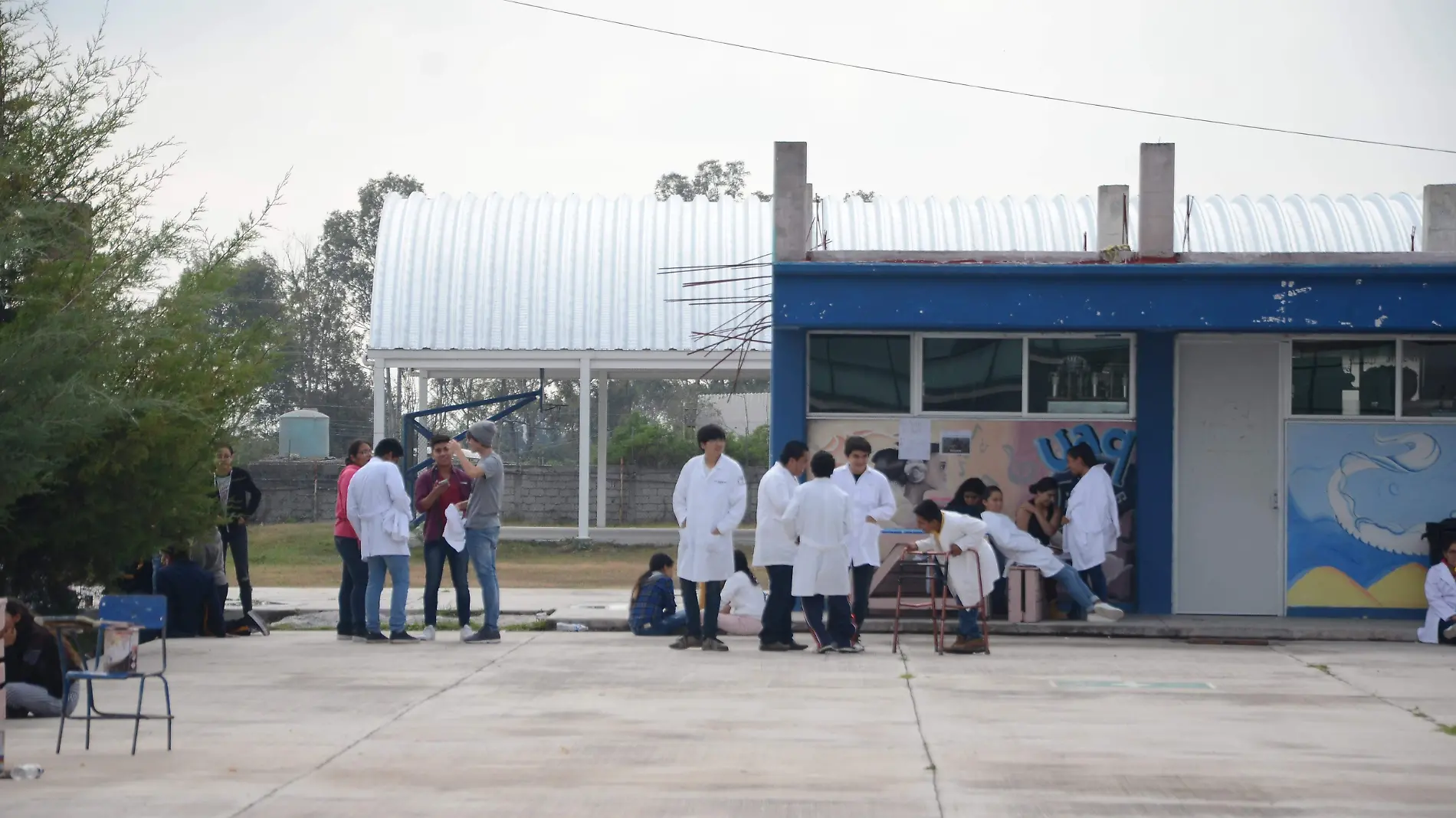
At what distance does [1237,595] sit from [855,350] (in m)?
4.33

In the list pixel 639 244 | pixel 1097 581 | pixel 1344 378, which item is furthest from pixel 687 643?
pixel 639 244

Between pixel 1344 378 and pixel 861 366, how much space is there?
15.1 ft

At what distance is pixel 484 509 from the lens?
13.6m

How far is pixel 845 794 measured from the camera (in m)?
7.45

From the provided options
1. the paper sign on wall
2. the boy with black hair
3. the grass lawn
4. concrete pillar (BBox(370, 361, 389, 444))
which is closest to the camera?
the boy with black hair

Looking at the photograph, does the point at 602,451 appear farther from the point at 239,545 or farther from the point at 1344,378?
the point at 1344,378

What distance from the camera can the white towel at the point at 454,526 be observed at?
13680 mm

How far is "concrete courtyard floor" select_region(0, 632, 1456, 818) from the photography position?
733 cm

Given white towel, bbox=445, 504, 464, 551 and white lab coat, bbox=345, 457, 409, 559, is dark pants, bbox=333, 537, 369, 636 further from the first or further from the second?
white towel, bbox=445, 504, 464, 551

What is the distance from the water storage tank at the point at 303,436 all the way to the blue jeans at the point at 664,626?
2971 cm

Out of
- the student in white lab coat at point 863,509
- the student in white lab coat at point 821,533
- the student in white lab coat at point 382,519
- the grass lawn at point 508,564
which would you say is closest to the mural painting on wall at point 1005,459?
the student in white lab coat at point 863,509

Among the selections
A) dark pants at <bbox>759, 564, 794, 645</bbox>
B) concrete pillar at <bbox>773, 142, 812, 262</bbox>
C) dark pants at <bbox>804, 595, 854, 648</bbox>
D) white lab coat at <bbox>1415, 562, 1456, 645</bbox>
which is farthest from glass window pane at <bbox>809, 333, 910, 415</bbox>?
white lab coat at <bbox>1415, 562, 1456, 645</bbox>

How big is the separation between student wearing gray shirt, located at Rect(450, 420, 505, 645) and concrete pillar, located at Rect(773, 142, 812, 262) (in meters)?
3.43

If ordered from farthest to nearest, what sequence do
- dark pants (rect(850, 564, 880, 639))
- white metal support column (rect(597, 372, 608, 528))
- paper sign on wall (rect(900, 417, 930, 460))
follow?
white metal support column (rect(597, 372, 608, 528)), paper sign on wall (rect(900, 417, 930, 460)), dark pants (rect(850, 564, 880, 639))
